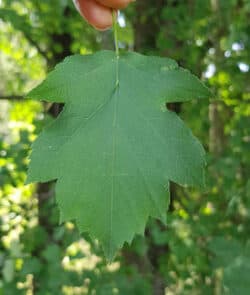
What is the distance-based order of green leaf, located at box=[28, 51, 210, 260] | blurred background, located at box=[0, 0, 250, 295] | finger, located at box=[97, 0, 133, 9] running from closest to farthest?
green leaf, located at box=[28, 51, 210, 260] < finger, located at box=[97, 0, 133, 9] < blurred background, located at box=[0, 0, 250, 295]

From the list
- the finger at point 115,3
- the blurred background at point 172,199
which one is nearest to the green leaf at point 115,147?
the finger at point 115,3

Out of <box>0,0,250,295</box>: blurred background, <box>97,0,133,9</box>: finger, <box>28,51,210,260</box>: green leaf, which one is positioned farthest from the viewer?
<box>0,0,250,295</box>: blurred background

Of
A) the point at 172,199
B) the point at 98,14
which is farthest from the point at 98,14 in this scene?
the point at 172,199

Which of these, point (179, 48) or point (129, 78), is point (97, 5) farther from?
point (179, 48)

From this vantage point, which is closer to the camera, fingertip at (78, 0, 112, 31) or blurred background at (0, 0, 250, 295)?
fingertip at (78, 0, 112, 31)

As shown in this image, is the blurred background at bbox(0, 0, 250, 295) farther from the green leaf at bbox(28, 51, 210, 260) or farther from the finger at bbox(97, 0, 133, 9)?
the green leaf at bbox(28, 51, 210, 260)

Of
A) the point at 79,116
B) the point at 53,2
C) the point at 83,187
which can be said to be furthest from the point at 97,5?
the point at 53,2

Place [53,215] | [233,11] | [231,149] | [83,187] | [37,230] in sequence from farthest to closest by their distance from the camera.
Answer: [233,11]
[231,149]
[37,230]
[53,215]
[83,187]

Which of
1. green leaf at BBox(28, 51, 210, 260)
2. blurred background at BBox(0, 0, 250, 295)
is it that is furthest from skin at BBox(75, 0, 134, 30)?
blurred background at BBox(0, 0, 250, 295)
